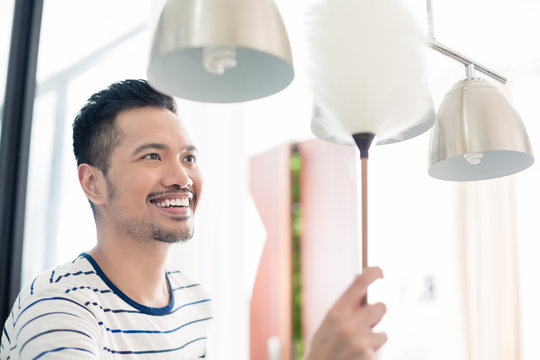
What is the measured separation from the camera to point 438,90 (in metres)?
3.78

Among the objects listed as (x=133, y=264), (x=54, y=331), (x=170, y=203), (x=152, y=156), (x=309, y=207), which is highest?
(x=309, y=207)

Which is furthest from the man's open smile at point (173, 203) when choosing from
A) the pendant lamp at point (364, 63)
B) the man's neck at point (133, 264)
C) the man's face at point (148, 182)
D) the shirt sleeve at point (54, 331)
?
the pendant lamp at point (364, 63)

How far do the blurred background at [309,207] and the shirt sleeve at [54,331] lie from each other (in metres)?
0.66

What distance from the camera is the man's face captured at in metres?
1.19

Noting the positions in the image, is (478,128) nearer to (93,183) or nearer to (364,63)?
(364,63)

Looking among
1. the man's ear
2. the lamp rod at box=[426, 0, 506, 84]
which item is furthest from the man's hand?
the man's ear

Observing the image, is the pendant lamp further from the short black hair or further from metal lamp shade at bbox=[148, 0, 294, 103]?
the short black hair

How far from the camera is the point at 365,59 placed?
577 millimetres

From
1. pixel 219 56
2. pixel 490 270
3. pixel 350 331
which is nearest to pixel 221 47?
pixel 219 56

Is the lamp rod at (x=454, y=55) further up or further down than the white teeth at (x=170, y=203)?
further up

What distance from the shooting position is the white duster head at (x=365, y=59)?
0.58 metres

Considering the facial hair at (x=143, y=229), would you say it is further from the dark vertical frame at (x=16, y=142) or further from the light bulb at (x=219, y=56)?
the light bulb at (x=219, y=56)

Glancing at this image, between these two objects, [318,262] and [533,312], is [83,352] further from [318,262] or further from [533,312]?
[318,262]

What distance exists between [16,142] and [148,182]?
26.7 inches
